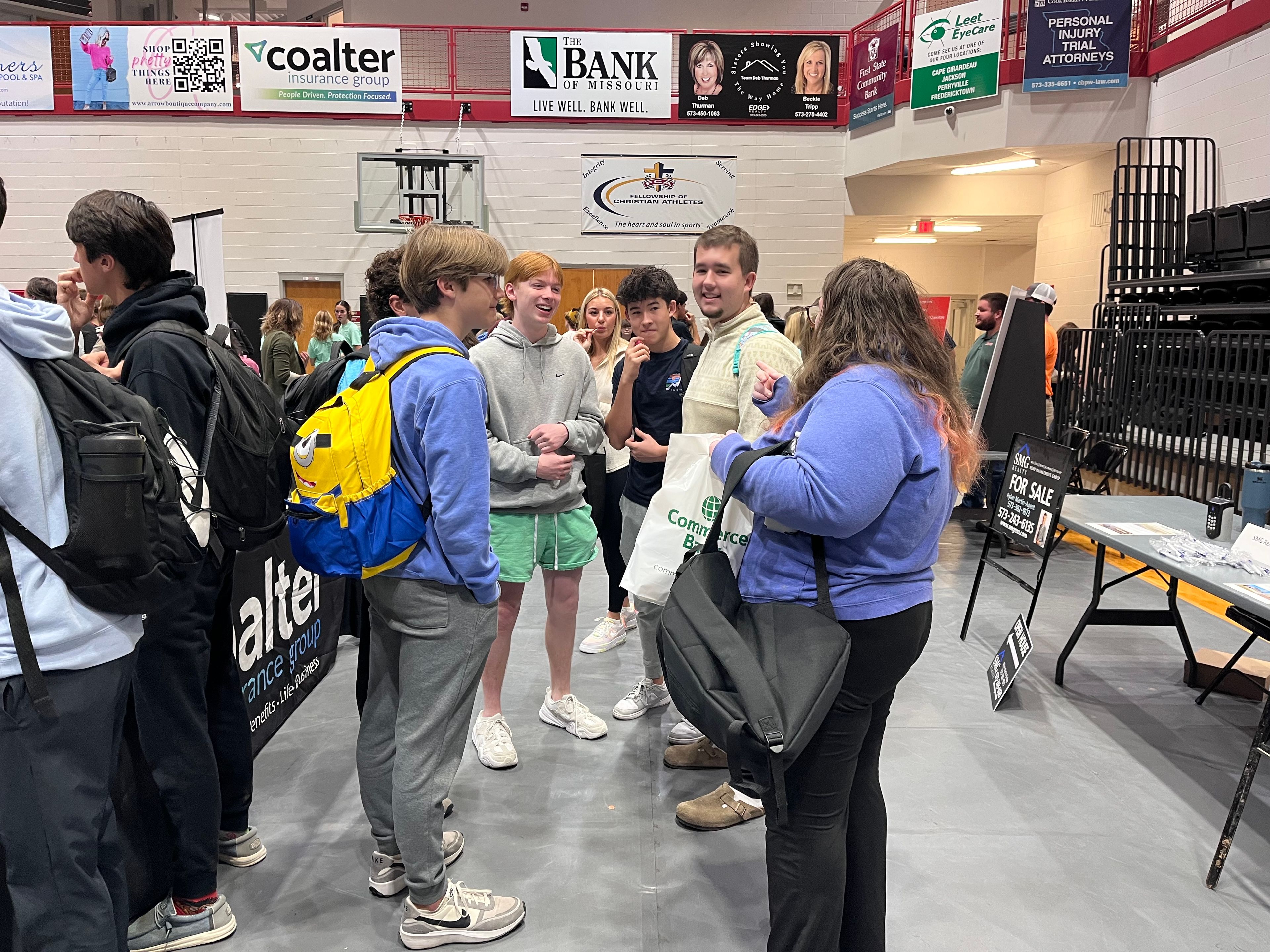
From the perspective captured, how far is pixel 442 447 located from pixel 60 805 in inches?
33.6

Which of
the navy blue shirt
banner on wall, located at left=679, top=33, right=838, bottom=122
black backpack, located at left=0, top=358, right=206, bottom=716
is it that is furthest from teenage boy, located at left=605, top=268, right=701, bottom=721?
banner on wall, located at left=679, top=33, right=838, bottom=122

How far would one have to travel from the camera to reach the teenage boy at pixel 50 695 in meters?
1.26

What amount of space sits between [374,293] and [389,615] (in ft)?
2.97

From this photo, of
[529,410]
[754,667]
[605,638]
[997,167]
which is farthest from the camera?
[997,167]

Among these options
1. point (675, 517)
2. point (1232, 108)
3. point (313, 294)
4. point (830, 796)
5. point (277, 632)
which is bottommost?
point (277, 632)

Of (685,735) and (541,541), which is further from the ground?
(541,541)

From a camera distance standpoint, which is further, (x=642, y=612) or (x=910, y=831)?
(x=642, y=612)

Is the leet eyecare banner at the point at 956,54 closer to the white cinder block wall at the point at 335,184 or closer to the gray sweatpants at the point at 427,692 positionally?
the white cinder block wall at the point at 335,184

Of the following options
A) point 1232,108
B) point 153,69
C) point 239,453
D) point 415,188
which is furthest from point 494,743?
point 153,69

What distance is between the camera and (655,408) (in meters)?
3.05

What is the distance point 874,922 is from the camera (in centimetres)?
169

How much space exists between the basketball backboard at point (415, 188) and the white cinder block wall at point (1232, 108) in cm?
728

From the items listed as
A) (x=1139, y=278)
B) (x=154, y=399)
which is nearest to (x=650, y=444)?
(x=154, y=399)

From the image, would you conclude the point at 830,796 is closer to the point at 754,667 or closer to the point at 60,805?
the point at 754,667
